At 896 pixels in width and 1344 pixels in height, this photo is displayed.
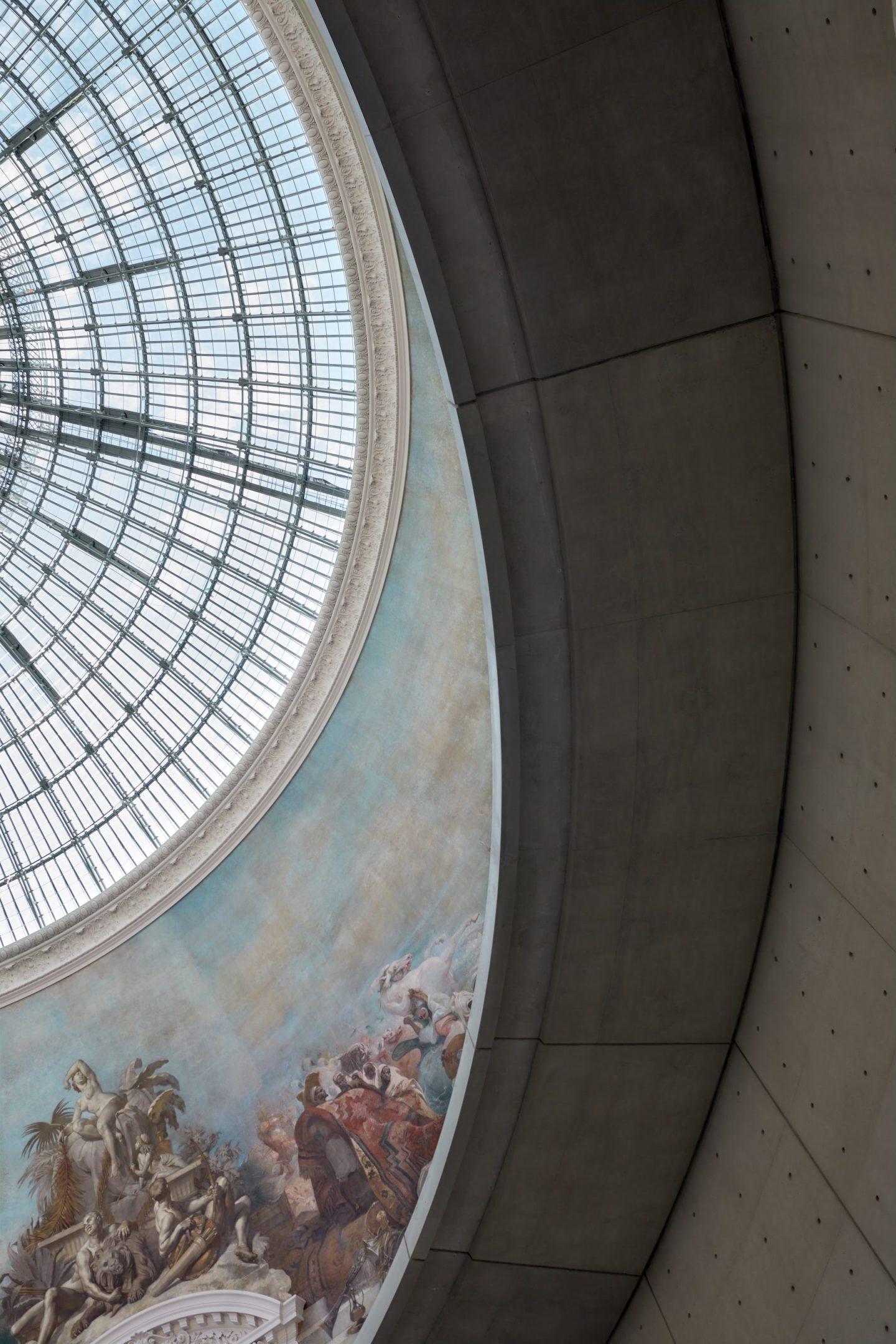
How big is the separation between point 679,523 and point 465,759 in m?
9.21

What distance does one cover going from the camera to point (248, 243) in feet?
60.2

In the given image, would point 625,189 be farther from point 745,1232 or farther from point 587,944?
point 745,1232

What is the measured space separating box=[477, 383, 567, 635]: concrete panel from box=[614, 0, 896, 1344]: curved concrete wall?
6.07 feet

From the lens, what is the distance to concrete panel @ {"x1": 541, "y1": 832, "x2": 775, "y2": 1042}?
9344 millimetres

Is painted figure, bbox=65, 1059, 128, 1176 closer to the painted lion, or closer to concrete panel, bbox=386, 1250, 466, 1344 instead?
the painted lion

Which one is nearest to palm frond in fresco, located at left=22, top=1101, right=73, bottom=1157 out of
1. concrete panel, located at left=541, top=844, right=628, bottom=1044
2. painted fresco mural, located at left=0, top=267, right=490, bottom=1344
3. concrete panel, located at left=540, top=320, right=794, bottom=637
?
painted fresco mural, located at left=0, top=267, right=490, bottom=1344

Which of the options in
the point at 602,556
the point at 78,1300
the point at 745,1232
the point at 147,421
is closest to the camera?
the point at 602,556

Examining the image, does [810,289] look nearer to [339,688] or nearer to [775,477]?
[775,477]

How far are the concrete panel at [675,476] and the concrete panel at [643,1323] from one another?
7.34m

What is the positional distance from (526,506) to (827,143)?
3.15 meters

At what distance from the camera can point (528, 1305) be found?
11.5m

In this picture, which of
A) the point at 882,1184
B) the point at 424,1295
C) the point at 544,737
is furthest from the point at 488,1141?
the point at 544,737

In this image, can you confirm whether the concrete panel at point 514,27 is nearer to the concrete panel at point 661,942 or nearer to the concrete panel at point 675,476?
the concrete panel at point 675,476

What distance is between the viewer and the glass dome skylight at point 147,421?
1744 centimetres
